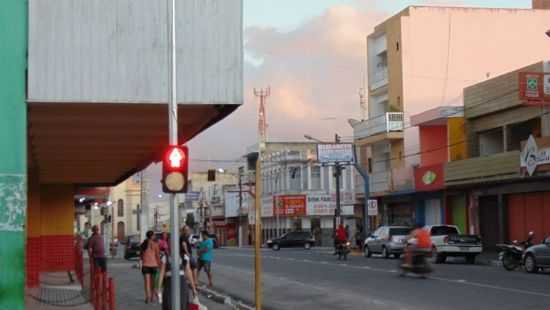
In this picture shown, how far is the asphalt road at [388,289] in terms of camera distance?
64.7 feet

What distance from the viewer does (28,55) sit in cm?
1187

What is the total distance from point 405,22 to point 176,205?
4502cm

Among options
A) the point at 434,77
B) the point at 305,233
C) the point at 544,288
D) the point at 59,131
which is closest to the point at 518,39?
the point at 434,77

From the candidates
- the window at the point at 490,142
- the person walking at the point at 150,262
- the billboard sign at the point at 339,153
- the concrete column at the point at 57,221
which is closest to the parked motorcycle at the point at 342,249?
the window at the point at 490,142

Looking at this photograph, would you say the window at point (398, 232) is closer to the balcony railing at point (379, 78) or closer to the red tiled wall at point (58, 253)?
the balcony railing at point (379, 78)

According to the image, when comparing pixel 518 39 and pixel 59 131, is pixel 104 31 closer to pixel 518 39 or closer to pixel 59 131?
pixel 59 131

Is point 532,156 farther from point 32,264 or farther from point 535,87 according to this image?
point 32,264

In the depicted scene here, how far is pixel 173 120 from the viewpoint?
12.4 meters

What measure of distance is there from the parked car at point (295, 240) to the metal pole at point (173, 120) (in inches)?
2305

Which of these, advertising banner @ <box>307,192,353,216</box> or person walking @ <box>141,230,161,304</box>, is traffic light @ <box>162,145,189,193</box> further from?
advertising banner @ <box>307,192,353,216</box>

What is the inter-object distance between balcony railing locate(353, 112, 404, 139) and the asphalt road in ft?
76.1

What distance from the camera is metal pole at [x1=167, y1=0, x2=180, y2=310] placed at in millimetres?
12188

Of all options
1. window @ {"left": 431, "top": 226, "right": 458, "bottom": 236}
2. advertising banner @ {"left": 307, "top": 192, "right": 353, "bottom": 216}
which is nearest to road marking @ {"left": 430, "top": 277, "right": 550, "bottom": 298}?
window @ {"left": 431, "top": 226, "right": 458, "bottom": 236}

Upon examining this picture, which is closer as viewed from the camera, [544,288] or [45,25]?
[45,25]
